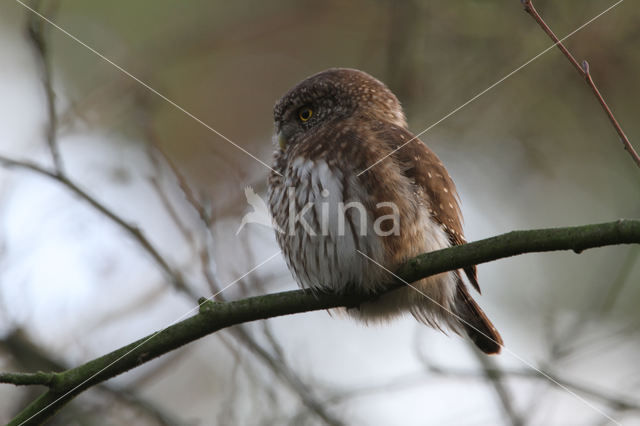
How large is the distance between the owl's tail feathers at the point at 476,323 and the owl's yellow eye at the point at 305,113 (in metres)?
1.48

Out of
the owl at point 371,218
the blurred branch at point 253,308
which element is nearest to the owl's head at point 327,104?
the owl at point 371,218

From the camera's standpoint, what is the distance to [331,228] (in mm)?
3904

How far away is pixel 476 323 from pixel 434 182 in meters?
0.89

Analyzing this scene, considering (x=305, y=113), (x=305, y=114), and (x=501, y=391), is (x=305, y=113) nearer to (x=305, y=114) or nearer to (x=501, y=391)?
(x=305, y=114)

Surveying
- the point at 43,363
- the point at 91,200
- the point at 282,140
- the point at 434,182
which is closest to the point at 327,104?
the point at 282,140

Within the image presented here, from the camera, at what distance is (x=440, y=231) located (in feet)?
13.4

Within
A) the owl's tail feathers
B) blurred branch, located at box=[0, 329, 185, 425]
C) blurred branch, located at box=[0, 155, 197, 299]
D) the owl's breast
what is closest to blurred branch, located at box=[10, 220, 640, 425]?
the owl's breast

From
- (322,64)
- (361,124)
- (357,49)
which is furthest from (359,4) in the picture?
(361,124)

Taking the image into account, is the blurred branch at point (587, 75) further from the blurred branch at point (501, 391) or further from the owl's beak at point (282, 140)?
the blurred branch at point (501, 391)

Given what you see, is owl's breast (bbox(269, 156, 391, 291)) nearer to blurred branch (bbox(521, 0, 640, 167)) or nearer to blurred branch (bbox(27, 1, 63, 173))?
blurred branch (bbox(521, 0, 640, 167))

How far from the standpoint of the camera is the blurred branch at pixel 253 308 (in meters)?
2.94

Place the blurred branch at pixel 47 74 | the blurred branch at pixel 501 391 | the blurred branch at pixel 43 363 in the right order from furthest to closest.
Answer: the blurred branch at pixel 43 363
the blurred branch at pixel 501 391
the blurred branch at pixel 47 74

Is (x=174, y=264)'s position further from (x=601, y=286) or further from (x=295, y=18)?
(x=295, y=18)

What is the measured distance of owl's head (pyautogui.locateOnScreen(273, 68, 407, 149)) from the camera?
4.85m
